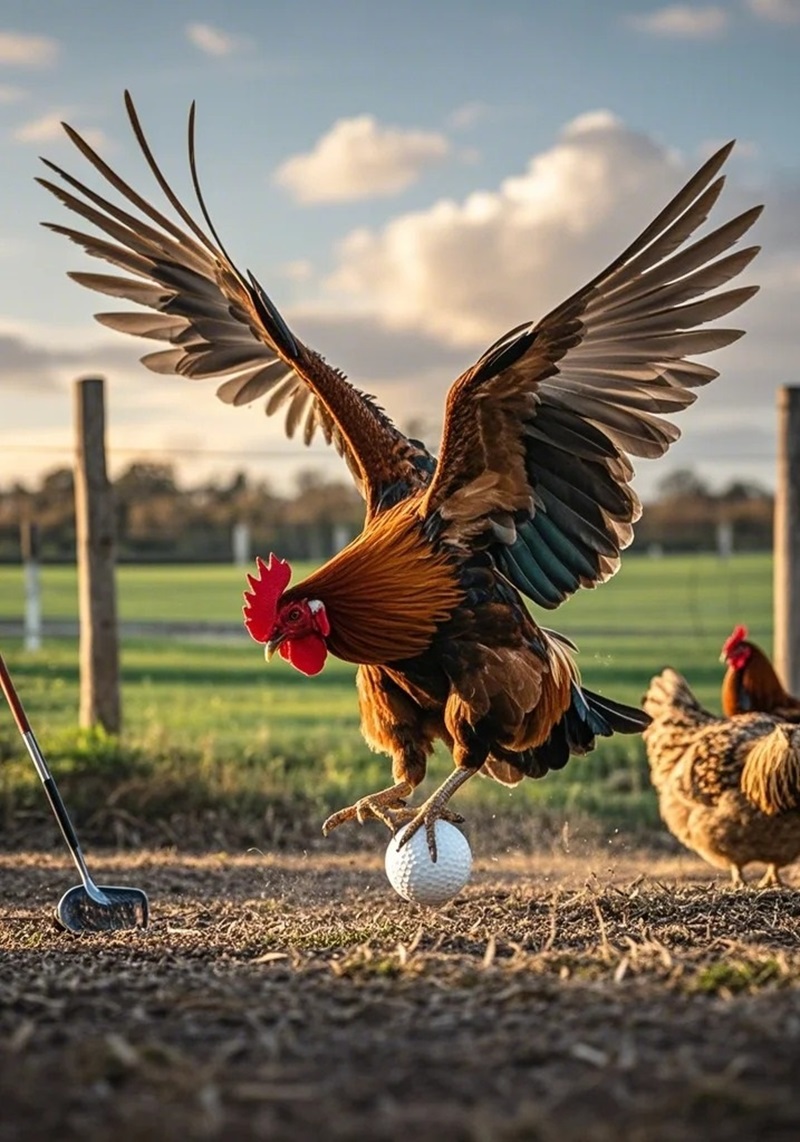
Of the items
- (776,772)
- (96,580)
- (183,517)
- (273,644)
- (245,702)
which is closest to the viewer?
(273,644)

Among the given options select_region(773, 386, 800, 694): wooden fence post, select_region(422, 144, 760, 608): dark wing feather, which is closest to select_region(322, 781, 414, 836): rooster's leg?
select_region(422, 144, 760, 608): dark wing feather

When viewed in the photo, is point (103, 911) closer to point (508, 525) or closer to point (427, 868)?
point (427, 868)

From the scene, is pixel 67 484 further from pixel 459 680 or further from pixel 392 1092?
pixel 392 1092

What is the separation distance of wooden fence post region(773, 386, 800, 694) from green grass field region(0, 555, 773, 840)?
4.84ft

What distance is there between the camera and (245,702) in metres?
15.5

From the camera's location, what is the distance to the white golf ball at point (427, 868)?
591 cm

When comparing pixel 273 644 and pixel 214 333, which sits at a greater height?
pixel 214 333

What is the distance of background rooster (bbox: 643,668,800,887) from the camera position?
7598 mm

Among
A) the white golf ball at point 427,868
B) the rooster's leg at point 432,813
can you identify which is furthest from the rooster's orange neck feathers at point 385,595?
the white golf ball at point 427,868

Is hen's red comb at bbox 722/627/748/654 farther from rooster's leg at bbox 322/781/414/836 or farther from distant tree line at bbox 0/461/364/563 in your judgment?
distant tree line at bbox 0/461/364/563

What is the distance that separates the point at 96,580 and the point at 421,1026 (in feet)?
24.4

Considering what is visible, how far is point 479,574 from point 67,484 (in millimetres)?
14156

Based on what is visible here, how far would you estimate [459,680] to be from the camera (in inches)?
238

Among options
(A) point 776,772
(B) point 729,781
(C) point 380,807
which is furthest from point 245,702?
(C) point 380,807
